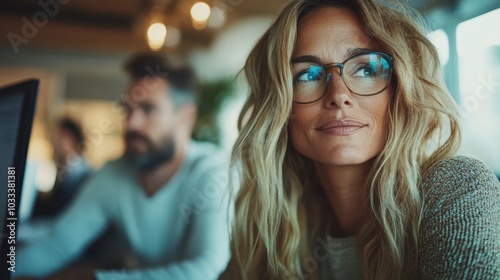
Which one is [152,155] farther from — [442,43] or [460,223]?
[460,223]

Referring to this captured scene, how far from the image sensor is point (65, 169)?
3670 mm

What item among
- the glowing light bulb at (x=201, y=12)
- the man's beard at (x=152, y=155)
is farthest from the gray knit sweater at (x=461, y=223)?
the glowing light bulb at (x=201, y=12)

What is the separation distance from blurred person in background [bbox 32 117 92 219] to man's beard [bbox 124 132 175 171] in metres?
0.98

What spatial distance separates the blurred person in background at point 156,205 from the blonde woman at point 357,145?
2.19 ft

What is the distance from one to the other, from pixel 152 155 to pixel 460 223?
209 cm

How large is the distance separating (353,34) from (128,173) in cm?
170

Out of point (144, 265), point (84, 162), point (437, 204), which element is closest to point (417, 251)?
point (437, 204)

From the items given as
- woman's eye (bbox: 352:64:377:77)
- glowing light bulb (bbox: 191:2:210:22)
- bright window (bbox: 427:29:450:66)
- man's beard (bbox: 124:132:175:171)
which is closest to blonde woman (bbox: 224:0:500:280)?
woman's eye (bbox: 352:64:377:77)

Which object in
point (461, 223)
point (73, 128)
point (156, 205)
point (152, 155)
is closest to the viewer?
point (461, 223)

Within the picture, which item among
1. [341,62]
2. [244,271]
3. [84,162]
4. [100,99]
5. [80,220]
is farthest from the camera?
[100,99]

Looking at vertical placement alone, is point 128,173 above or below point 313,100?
below

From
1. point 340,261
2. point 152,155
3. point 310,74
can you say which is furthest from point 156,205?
point 310,74

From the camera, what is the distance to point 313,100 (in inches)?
39.8

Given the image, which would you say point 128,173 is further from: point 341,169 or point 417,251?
point 417,251
